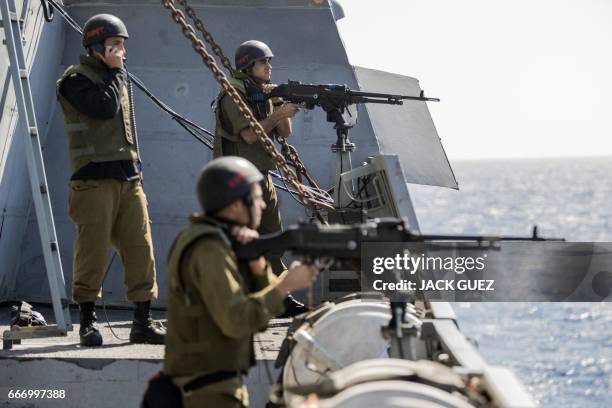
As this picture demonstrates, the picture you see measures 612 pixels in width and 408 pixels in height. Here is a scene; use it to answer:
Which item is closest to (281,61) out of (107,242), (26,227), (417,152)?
(417,152)

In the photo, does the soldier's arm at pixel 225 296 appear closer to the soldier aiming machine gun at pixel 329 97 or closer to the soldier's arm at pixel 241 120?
the soldier's arm at pixel 241 120

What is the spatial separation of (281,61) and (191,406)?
507 cm

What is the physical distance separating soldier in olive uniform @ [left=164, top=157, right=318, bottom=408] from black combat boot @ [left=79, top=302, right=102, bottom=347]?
239 centimetres

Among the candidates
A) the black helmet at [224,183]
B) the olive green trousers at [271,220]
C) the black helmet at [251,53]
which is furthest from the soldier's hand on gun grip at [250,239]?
the black helmet at [251,53]

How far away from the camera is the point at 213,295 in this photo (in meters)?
3.94

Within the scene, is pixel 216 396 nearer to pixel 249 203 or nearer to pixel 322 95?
pixel 249 203

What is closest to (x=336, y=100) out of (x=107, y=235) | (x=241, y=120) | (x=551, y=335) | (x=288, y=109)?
(x=288, y=109)

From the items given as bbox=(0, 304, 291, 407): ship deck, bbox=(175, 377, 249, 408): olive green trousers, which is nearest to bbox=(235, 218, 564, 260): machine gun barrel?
bbox=(175, 377, 249, 408): olive green trousers

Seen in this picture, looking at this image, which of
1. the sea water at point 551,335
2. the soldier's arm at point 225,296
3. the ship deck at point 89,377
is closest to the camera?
the soldier's arm at point 225,296

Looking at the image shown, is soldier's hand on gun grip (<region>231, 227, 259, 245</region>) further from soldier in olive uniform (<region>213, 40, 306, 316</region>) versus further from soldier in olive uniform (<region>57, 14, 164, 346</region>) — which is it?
soldier in olive uniform (<region>213, 40, 306, 316</region>)

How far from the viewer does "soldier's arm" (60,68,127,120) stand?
6.22m

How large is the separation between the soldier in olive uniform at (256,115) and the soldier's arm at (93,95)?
3.64 ft

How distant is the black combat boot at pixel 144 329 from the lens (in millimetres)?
6578

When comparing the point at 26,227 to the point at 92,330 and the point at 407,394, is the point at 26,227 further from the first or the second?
the point at 407,394
